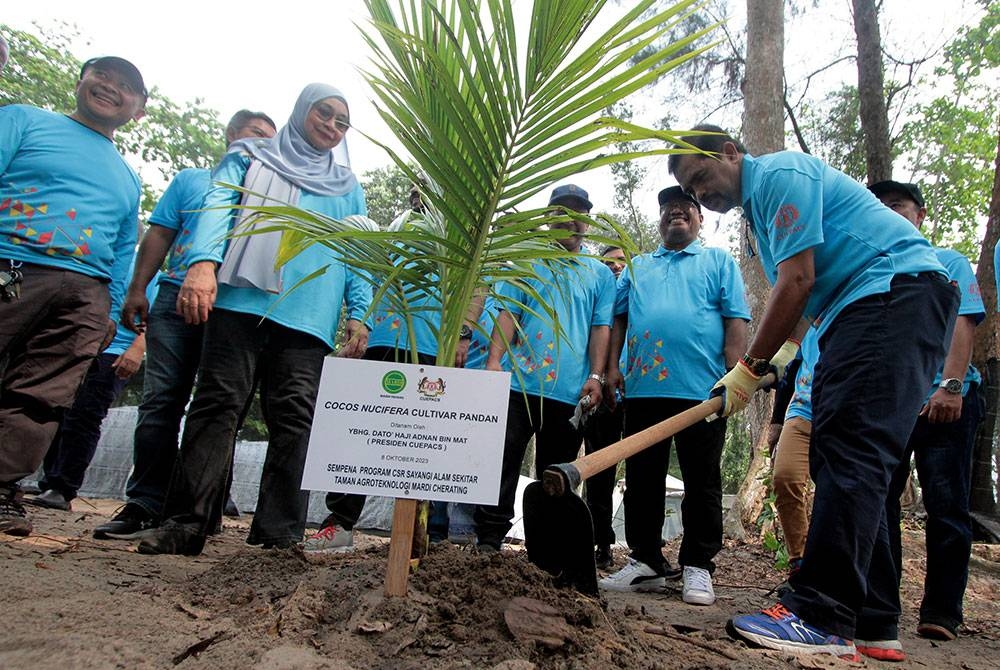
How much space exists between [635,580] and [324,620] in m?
1.93

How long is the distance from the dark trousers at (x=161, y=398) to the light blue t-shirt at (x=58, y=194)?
0.34 metres

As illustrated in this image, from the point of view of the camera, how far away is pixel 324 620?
1.50m

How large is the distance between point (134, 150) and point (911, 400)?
816 inches

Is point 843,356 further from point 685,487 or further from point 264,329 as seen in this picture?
point 264,329

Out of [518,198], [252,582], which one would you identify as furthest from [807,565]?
[252,582]

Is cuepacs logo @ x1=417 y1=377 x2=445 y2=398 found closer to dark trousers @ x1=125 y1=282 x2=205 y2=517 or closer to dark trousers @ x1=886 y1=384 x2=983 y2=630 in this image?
dark trousers @ x1=125 y1=282 x2=205 y2=517

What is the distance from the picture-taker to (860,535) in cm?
184

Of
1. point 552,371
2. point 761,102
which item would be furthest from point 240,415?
point 761,102

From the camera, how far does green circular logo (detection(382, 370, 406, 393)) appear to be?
1.67m

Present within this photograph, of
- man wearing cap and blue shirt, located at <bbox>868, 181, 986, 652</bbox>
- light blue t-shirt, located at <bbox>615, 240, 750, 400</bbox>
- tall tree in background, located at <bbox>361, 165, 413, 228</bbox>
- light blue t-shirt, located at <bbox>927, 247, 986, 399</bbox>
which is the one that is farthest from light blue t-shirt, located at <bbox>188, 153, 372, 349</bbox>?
tall tree in background, located at <bbox>361, 165, 413, 228</bbox>

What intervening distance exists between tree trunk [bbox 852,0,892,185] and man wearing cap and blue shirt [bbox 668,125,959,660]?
4444 mm

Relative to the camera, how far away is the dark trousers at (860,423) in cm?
183

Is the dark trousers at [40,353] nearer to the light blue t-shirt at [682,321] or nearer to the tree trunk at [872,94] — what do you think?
the light blue t-shirt at [682,321]

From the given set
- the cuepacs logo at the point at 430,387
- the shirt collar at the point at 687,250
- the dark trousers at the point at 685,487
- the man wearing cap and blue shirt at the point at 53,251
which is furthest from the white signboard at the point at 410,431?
the shirt collar at the point at 687,250
